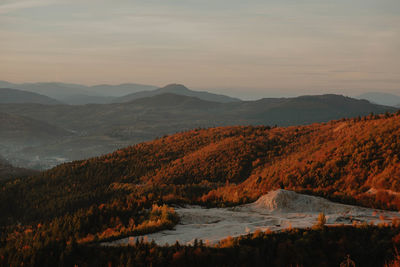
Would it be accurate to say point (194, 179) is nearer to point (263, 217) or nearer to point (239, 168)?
point (239, 168)

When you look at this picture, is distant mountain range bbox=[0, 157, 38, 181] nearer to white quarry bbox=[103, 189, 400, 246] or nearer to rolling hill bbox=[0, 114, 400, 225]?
rolling hill bbox=[0, 114, 400, 225]

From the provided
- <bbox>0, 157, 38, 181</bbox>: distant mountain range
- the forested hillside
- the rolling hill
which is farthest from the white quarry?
<bbox>0, 157, 38, 181</bbox>: distant mountain range

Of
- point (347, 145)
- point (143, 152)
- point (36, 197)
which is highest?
point (347, 145)

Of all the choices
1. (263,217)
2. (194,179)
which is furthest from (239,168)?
(263,217)

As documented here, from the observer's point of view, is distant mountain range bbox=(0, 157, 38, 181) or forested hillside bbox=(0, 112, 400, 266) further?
distant mountain range bbox=(0, 157, 38, 181)

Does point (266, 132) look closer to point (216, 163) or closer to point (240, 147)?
point (240, 147)

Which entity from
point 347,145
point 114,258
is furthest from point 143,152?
point 114,258
